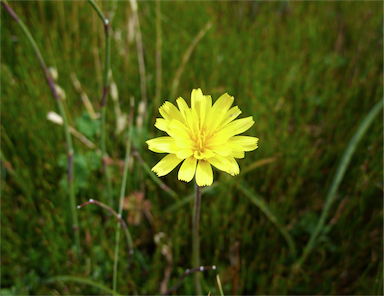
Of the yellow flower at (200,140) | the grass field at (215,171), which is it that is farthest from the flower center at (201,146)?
the grass field at (215,171)

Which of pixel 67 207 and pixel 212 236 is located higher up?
pixel 67 207

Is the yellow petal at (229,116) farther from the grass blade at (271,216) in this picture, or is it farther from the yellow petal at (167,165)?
the grass blade at (271,216)

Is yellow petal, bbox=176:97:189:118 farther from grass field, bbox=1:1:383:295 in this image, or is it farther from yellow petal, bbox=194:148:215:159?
grass field, bbox=1:1:383:295

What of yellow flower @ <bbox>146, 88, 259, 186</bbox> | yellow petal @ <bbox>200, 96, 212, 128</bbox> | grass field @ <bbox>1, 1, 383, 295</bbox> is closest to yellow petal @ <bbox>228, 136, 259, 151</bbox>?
yellow flower @ <bbox>146, 88, 259, 186</bbox>

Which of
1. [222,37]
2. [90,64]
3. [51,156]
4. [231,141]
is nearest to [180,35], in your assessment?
[222,37]

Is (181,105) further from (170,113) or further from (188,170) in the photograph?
(188,170)

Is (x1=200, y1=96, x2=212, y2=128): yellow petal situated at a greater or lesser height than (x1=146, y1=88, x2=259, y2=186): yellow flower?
greater

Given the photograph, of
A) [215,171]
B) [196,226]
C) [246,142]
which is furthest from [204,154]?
[215,171]

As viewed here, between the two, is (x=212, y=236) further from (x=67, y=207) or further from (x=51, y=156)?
(x=51, y=156)
